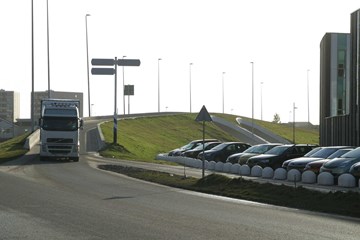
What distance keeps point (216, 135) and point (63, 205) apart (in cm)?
7615

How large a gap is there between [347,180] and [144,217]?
33.9ft

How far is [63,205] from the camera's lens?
631 inches

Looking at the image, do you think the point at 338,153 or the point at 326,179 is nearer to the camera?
the point at 326,179

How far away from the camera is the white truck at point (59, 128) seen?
38375mm

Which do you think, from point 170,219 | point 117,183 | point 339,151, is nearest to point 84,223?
point 170,219

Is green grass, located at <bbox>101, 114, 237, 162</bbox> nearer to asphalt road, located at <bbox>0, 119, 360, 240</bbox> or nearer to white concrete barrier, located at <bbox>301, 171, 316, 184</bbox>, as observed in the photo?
white concrete barrier, located at <bbox>301, 171, 316, 184</bbox>

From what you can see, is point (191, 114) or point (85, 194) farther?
point (191, 114)

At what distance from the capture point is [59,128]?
1516 inches

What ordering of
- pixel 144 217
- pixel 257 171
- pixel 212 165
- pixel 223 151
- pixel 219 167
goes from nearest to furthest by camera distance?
pixel 144 217, pixel 257 171, pixel 219 167, pixel 212 165, pixel 223 151

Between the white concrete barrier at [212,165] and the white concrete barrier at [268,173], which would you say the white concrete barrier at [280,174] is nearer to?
the white concrete barrier at [268,173]

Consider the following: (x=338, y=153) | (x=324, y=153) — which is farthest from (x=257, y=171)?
(x=338, y=153)

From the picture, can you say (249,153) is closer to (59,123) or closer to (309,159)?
(309,159)

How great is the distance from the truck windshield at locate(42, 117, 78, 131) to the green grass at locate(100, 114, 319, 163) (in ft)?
41.4

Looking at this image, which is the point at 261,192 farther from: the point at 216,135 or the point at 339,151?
the point at 216,135
